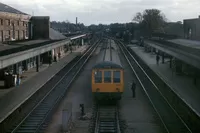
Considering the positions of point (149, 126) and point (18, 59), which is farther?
point (18, 59)

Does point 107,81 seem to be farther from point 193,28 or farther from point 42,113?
point 193,28

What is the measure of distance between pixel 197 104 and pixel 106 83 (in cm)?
534

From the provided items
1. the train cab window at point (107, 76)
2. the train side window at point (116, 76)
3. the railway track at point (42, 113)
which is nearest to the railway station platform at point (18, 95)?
the railway track at point (42, 113)

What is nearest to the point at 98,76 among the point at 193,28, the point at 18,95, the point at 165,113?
the point at 165,113

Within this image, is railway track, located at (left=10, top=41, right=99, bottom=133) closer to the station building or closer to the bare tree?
the station building

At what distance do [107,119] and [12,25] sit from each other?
86.4ft

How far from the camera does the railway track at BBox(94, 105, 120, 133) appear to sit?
15.3 m

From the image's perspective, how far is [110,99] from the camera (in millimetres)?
20031

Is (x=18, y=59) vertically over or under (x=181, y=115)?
over

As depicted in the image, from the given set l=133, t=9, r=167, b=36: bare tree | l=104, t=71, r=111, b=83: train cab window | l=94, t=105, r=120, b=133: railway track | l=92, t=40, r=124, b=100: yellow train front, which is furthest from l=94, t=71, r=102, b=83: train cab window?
l=133, t=9, r=167, b=36: bare tree

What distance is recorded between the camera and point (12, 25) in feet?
131

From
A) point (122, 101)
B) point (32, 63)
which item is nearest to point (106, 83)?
point (122, 101)

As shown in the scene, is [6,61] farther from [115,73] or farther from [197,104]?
[197,104]

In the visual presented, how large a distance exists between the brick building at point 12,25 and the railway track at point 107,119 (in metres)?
20.5
